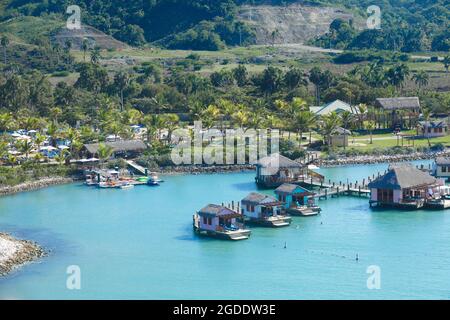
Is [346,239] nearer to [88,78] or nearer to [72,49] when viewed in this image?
[88,78]

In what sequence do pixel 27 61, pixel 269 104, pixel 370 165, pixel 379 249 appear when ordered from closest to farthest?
pixel 379 249
pixel 370 165
pixel 269 104
pixel 27 61

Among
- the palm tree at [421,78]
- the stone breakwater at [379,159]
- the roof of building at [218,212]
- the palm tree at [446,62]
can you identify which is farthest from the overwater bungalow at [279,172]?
the palm tree at [446,62]

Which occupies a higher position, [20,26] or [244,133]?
[20,26]

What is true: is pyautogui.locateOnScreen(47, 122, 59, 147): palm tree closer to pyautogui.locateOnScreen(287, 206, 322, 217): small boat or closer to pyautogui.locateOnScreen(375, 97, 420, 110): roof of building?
pyautogui.locateOnScreen(287, 206, 322, 217): small boat

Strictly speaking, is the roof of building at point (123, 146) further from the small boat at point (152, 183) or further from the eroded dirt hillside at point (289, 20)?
the eroded dirt hillside at point (289, 20)

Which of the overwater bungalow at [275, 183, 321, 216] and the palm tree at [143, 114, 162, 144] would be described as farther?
the palm tree at [143, 114, 162, 144]

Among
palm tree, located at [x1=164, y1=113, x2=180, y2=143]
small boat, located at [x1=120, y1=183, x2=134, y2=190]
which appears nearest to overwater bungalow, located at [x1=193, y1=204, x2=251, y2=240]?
small boat, located at [x1=120, y1=183, x2=134, y2=190]

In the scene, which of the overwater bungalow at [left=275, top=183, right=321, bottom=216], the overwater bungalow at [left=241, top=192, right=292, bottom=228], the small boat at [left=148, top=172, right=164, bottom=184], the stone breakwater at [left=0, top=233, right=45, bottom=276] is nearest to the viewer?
the stone breakwater at [left=0, top=233, right=45, bottom=276]
